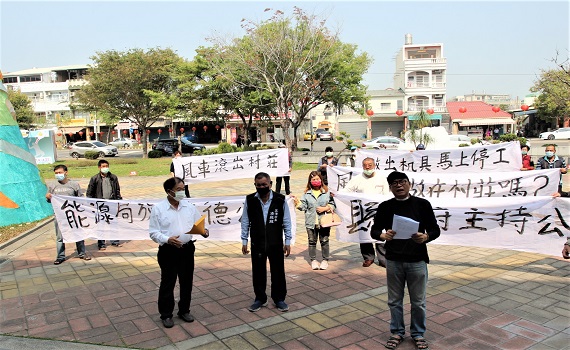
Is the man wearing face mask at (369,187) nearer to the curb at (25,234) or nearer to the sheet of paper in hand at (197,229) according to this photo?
the sheet of paper in hand at (197,229)

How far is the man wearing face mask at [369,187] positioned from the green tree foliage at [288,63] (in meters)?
17.5

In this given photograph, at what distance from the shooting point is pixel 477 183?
791cm

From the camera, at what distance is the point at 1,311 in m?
5.61

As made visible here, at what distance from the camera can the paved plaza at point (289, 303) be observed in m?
4.65

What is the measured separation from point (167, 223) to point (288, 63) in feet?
68.5

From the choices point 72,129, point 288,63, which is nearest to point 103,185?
point 288,63

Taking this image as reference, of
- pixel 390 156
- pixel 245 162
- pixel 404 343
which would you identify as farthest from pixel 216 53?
pixel 404 343

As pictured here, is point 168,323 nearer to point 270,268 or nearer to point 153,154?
point 270,268

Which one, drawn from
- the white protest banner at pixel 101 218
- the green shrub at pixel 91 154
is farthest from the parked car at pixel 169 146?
the white protest banner at pixel 101 218

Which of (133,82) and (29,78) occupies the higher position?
(29,78)

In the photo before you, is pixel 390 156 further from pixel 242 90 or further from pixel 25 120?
pixel 25 120

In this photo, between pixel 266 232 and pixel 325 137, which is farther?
pixel 325 137

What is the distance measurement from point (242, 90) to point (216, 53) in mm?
4055

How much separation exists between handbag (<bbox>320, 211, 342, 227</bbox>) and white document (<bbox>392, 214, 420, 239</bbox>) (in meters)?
2.53
